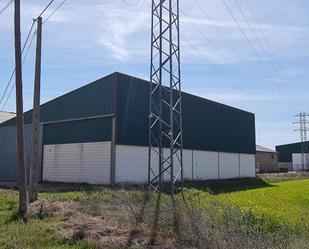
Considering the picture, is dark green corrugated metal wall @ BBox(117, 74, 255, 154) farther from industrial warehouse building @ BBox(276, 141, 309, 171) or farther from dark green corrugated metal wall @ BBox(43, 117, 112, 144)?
industrial warehouse building @ BBox(276, 141, 309, 171)

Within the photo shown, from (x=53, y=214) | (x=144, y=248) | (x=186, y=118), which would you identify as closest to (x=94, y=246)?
(x=144, y=248)

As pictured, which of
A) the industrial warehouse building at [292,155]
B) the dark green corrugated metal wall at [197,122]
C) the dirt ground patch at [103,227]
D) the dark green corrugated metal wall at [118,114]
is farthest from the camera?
the industrial warehouse building at [292,155]

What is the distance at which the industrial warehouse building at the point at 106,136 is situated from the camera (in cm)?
3688

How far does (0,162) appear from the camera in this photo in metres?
46.3

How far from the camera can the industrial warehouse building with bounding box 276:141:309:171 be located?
114 meters

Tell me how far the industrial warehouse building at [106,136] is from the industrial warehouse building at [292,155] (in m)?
69.6

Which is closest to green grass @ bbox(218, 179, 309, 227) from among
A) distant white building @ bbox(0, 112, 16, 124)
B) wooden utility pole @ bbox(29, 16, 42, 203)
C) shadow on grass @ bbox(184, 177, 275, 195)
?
shadow on grass @ bbox(184, 177, 275, 195)

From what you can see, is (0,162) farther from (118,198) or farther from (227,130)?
(118,198)

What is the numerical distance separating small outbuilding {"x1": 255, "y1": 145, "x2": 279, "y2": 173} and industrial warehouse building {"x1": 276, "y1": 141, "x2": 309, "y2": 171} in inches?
670

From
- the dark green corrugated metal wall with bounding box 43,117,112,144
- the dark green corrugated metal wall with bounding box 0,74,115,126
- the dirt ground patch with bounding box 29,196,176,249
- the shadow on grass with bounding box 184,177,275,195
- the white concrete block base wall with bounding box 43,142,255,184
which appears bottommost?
the dirt ground patch with bounding box 29,196,176,249

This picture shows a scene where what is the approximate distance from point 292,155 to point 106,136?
89.0 meters

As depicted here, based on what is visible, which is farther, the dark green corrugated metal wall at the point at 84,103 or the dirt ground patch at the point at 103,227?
the dark green corrugated metal wall at the point at 84,103

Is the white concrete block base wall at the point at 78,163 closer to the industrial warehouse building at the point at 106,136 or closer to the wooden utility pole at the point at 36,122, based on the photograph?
the industrial warehouse building at the point at 106,136

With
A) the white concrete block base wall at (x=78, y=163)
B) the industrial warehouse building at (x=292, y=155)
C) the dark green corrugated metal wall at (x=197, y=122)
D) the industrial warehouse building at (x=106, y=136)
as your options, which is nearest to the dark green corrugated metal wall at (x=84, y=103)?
the industrial warehouse building at (x=106, y=136)
